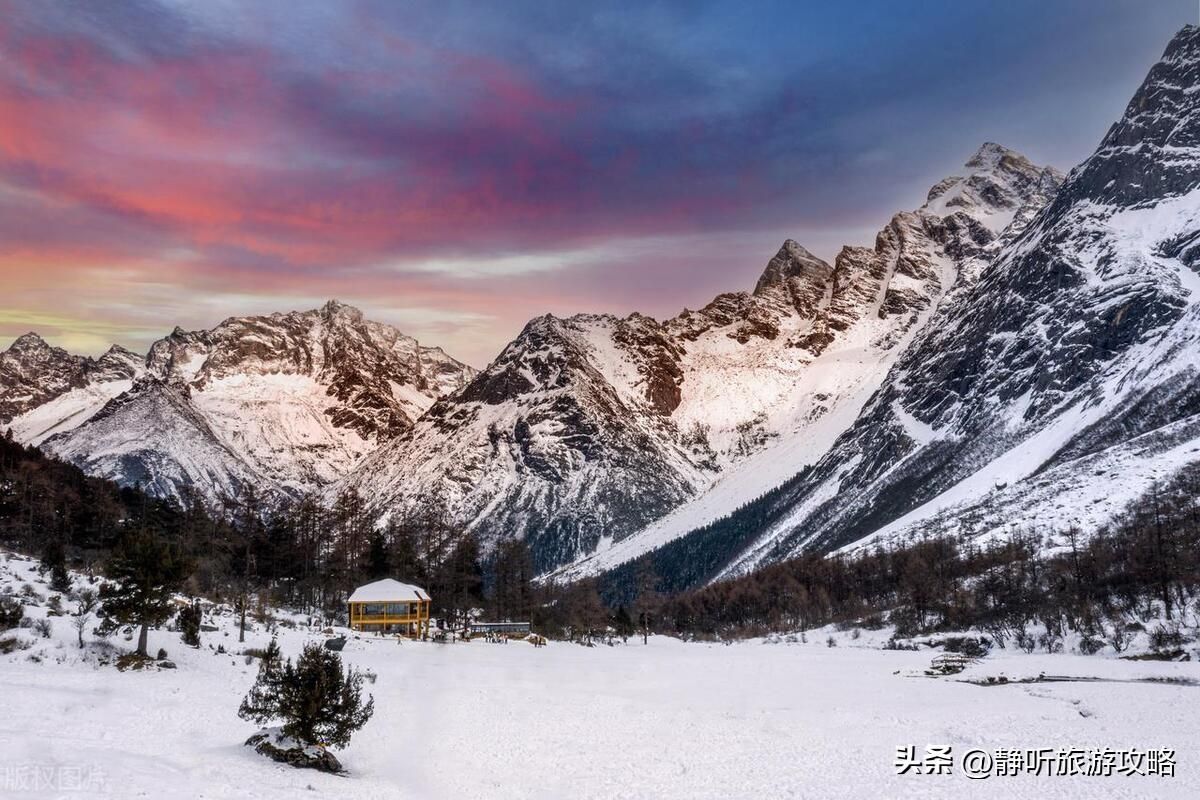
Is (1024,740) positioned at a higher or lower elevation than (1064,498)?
lower

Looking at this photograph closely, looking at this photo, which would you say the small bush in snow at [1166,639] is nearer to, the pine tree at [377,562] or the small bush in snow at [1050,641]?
the small bush in snow at [1050,641]

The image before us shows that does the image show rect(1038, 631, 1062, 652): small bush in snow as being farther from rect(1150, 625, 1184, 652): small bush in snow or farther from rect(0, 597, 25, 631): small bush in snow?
rect(0, 597, 25, 631): small bush in snow

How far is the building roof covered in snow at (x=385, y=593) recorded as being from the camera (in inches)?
3524

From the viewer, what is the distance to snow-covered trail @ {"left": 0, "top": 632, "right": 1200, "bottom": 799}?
988 inches

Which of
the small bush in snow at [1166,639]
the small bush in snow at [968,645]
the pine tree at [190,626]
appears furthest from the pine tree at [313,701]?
the small bush in snow at [968,645]

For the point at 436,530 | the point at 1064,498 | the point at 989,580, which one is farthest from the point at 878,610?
the point at 436,530

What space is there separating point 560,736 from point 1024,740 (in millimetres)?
18866

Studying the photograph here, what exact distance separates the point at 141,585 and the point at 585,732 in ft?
74.2

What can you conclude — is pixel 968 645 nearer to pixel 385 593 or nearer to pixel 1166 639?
pixel 1166 639

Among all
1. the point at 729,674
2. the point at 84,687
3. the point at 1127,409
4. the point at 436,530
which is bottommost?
the point at 729,674

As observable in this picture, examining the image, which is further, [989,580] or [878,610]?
[878,610]

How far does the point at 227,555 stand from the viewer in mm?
92250

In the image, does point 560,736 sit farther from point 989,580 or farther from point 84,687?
point 989,580

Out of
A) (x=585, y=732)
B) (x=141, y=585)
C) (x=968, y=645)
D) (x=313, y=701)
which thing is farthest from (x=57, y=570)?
(x=968, y=645)
